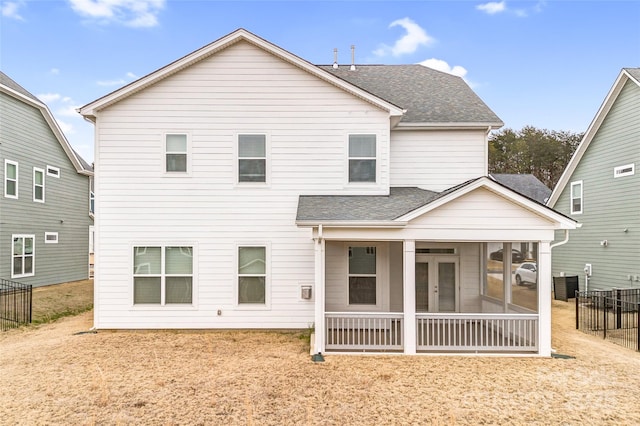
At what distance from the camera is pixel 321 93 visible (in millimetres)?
10961

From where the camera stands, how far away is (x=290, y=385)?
692 centimetres

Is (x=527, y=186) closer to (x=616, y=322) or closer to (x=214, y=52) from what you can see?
(x=616, y=322)

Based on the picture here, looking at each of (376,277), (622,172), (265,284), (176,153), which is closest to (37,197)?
(176,153)

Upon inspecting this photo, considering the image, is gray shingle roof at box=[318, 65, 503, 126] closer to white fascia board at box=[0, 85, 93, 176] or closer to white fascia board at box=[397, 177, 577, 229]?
white fascia board at box=[397, 177, 577, 229]

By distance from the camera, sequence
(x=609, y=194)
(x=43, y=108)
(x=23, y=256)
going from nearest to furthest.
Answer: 1. (x=609, y=194)
2. (x=23, y=256)
3. (x=43, y=108)

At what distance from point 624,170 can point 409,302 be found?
12.2 m

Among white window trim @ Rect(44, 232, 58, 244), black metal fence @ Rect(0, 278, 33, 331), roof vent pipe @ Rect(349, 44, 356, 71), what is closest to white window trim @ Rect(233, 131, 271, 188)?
Result: roof vent pipe @ Rect(349, 44, 356, 71)

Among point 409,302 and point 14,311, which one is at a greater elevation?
point 409,302

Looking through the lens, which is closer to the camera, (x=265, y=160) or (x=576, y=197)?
(x=265, y=160)

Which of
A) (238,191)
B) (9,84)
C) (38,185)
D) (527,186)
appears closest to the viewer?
(238,191)

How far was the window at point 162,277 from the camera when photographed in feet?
35.3

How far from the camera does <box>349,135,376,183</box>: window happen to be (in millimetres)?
11016

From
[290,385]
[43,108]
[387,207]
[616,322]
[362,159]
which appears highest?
[43,108]

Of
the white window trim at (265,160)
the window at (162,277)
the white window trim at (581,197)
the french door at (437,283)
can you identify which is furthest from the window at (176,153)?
the white window trim at (581,197)
